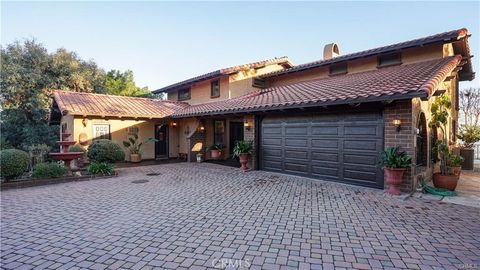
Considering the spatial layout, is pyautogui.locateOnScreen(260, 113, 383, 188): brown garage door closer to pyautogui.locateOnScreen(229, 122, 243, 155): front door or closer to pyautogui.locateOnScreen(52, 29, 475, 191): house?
pyautogui.locateOnScreen(52, 29, 475, 191): house

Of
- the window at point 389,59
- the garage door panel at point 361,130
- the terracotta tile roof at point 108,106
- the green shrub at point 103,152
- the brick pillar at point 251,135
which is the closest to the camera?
the garage door panel at point 361,130

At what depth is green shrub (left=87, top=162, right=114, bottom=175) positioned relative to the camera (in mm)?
9414

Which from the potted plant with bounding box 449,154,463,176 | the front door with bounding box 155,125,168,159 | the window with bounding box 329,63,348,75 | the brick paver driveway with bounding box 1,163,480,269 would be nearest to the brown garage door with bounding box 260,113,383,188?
the brick paver driveway with bounding box 1,163,480,269

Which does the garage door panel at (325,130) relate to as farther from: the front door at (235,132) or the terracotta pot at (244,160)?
the front door at (235,132)

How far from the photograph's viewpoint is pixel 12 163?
7.63 meters

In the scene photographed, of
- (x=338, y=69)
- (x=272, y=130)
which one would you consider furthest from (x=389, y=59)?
(x=272, y=130)

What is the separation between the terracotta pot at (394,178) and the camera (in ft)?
20.2

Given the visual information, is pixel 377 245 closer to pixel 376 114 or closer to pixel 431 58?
pixel 376 114

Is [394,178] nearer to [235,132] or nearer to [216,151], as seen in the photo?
[216,151]

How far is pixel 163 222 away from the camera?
454cm

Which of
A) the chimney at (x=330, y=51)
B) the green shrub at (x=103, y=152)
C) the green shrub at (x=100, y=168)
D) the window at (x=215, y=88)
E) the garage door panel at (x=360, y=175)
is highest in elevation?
the chimney at (x=330, y=51)

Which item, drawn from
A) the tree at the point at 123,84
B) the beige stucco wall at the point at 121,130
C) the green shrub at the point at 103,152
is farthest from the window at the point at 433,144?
the tree at the point at 123,84

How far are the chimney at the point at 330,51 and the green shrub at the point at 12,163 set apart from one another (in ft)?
46.8

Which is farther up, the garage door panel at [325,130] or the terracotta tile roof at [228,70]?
the terracotta tile roof at [228,70]
